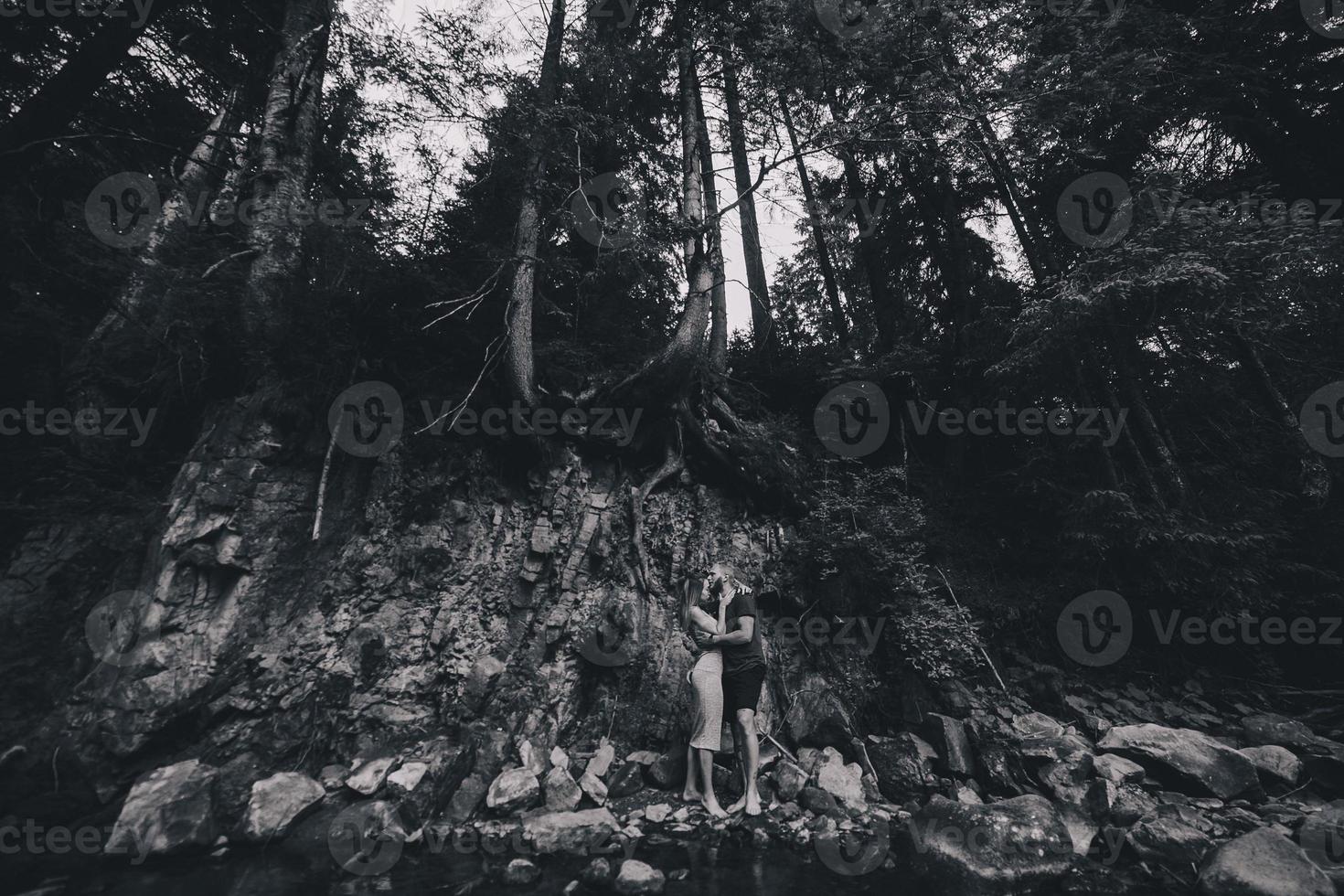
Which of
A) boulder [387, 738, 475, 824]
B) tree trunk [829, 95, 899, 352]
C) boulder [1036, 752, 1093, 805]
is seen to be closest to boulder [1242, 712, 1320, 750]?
boulder [1036, 752, 1093, 805]

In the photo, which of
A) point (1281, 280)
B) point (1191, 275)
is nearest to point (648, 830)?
point (1191, 275)

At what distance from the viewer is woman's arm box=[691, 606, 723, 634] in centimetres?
454

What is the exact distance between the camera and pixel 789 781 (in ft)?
14.1

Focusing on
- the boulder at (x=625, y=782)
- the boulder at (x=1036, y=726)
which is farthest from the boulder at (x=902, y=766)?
the boulder at (x=625, y=782)

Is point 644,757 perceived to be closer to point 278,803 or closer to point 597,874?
point 597,874

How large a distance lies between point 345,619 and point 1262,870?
7.31 meters

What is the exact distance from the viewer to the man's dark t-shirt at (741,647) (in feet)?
14.7

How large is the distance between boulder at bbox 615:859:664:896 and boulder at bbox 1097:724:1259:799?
460 centimetres

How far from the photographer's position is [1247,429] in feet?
24.7

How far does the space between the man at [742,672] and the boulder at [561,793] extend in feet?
4.52

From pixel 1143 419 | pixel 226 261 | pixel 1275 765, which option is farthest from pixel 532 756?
pixel 1143 419

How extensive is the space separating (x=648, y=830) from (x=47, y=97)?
652cm

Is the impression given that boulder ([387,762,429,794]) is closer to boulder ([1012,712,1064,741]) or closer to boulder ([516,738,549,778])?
boulder ([516,738,549,778])

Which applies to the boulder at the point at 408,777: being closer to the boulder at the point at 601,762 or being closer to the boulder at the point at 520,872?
the boulder at the point at 520,872
